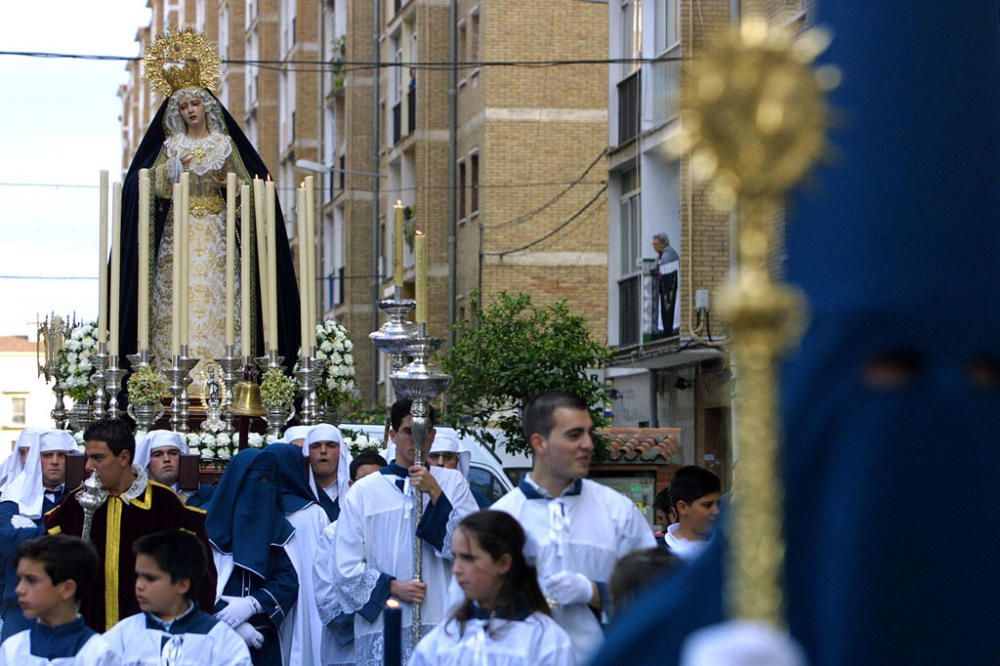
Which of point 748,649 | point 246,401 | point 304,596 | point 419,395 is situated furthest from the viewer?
point 246,401

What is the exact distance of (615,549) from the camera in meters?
6.71

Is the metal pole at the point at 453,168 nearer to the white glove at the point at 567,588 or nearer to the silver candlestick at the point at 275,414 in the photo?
the silver candlestick at the point at 275,414

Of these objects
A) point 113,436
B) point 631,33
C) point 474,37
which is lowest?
point 113,436

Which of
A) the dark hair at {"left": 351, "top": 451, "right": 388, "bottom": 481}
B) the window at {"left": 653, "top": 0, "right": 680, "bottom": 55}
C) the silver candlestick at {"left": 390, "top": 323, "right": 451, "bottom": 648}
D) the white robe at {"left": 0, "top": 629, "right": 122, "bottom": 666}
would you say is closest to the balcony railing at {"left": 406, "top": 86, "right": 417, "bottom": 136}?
the window at {"left": 653, "top": 0, "right": 680, "bottom": 55}

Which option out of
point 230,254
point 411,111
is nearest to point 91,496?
point 230,254

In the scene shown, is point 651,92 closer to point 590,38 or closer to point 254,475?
point 590,38

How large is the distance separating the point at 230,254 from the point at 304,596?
3935 millimetres

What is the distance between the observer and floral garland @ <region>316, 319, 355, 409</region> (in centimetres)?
1381

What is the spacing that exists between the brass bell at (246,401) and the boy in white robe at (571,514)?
6.65 meters

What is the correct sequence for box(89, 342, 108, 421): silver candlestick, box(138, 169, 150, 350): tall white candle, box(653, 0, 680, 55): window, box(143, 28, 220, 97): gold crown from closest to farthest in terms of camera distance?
box(138, 169, 150, 350): tall white candle, box(89, 342, 108, 421): silver candlestick, box(143, 28, 220, 97): gold crown, box(653, 0, 680, 55): window

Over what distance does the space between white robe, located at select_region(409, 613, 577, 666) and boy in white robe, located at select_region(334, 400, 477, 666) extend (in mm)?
2928

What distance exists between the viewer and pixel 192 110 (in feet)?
47.7

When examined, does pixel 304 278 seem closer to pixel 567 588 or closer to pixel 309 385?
pixel 309 385

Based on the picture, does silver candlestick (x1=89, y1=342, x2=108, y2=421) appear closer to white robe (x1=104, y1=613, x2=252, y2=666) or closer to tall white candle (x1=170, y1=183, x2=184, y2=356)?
tall white candle (x1=170, y1=183, x2=184, y2=356)
